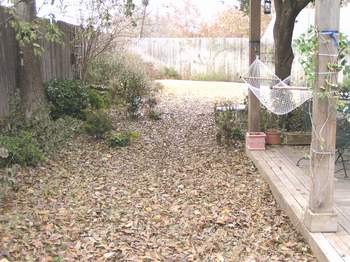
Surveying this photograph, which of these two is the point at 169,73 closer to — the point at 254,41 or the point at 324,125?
the point at 254,41

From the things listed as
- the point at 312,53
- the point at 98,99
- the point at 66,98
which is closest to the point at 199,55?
the point at 98,99

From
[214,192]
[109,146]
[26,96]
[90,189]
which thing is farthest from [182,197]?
[26,96]

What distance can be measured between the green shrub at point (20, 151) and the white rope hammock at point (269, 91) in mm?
2642

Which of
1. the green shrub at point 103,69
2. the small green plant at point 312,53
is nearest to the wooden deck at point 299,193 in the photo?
the small green plant at point 312,53

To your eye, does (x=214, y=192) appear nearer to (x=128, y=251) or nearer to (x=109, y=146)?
(x=128, y=251)

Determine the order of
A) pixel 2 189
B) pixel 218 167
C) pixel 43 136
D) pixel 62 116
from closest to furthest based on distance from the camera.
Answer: pixel 2 189 < pixel 218 167 < pixel 43 136 < pixel 62 116

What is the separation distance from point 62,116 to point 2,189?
4.08 m

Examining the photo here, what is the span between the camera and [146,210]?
440 cm

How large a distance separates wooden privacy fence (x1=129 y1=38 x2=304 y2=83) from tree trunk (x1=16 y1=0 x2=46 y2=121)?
11827 millimetres

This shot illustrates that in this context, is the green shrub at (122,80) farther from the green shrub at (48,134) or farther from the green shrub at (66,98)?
the green shrub at (48,134)

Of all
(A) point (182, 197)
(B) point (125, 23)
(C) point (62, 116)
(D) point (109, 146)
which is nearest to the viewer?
(A) point (182, 197)

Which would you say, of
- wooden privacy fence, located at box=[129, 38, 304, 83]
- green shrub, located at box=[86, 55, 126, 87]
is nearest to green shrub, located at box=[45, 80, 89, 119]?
green shrub, located at box=[86, 55, 126, 87]

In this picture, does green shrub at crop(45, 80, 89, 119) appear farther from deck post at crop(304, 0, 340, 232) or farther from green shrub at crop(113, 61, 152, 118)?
deck post at crop(304, 0, 340, 232)

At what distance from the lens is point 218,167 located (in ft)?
19.0
